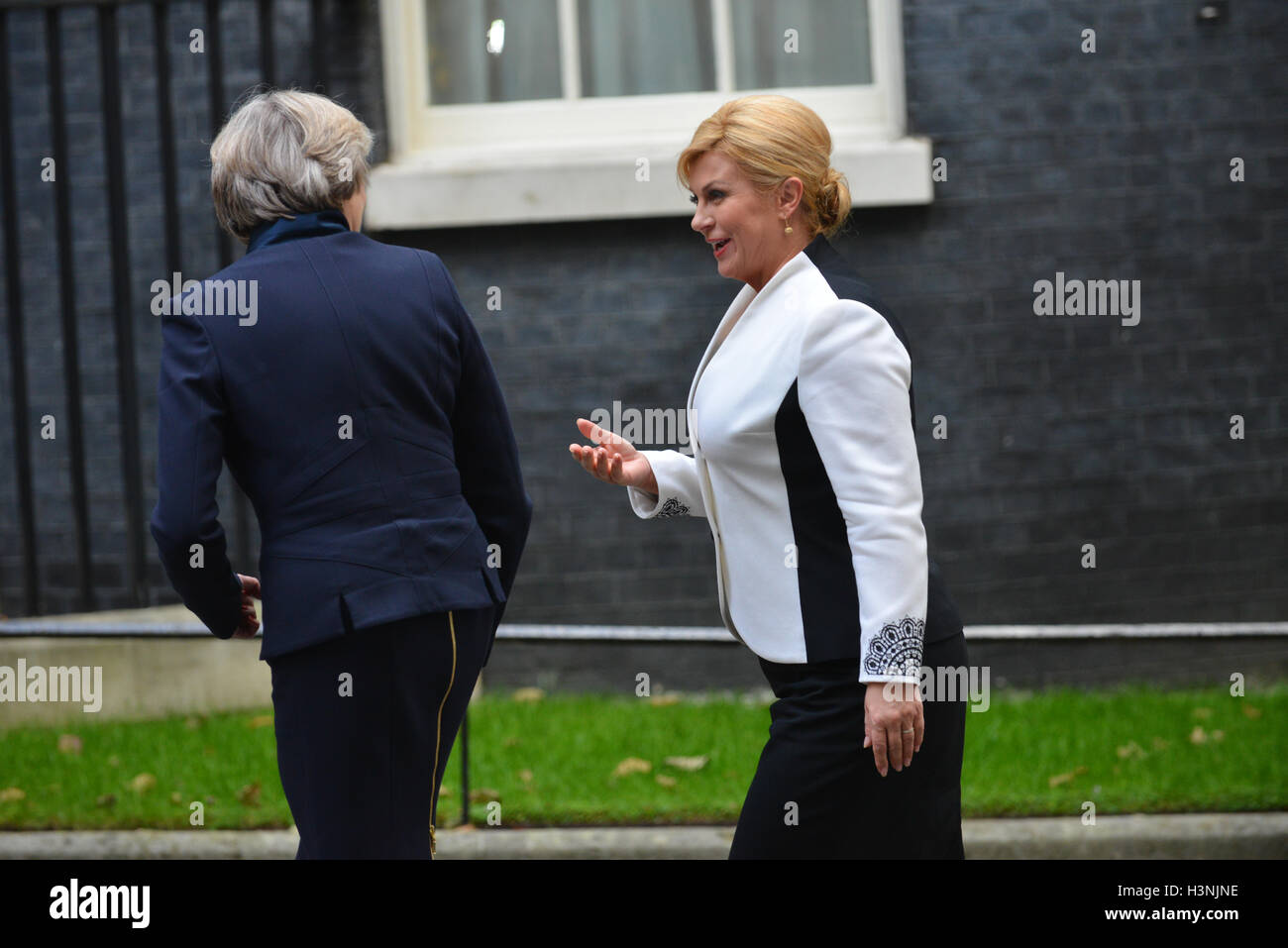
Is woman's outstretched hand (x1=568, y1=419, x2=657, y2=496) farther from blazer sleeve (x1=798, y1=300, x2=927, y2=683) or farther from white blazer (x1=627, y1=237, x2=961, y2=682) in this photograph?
blazer sleeve (x1=798, y1=300, x2=927, y2=683)

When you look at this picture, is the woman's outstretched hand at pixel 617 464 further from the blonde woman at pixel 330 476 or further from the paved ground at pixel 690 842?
the paved ground at pixel 690 842

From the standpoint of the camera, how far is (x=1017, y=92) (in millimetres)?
6820

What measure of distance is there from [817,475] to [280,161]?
120cm

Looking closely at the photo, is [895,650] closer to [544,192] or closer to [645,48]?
[544,192]

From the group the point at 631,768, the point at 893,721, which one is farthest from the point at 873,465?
the point at 631,768

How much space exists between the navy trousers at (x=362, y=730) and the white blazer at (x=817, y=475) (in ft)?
1.97

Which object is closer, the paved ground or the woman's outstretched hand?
the woman's outstretched hand

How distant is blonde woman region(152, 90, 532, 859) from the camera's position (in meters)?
2.83

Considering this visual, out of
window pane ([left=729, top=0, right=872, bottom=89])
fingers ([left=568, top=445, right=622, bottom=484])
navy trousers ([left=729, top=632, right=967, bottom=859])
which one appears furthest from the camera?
window pane ([left=729, top=0, right=872, bottom=89])

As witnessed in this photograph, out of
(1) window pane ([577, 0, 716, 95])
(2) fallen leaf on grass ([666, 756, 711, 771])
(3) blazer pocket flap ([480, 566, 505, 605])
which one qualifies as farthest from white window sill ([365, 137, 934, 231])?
(3) blazer pocket flap ([480, 566, 505, 605])

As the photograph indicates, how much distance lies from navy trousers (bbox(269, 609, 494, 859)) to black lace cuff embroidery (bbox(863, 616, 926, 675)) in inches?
31.9

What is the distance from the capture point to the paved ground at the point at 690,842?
4.98 m

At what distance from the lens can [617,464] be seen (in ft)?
10.7
